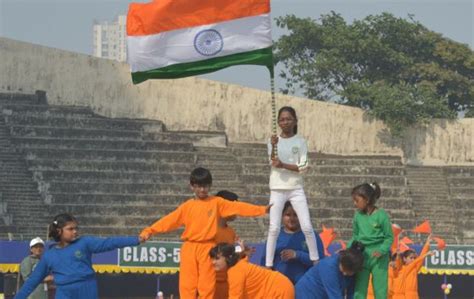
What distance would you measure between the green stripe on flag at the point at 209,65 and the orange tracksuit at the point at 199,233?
1755mm

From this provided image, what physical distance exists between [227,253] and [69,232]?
1.36 m

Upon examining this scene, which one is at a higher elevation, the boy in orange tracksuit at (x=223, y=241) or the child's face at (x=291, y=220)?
the child's face at (x=291, y=220)

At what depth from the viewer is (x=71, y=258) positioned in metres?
13.2

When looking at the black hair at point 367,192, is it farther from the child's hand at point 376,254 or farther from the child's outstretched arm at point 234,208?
the child's outstretched arm at point 234,208

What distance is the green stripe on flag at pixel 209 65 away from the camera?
592 inches

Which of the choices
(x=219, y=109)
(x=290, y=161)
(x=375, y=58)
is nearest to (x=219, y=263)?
(x=290, y=161)

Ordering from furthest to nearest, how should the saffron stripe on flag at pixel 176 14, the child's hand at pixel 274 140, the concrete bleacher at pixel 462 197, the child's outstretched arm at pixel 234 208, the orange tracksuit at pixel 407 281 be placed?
the concrete bleacher at pixel 462 197 < the orange tracksuit at pixel 407 281 < the saffron stripe on flag at pixel 176 14 < the child's hand at pixel 274 140 < the child's outstretched arm at pixel 234 208

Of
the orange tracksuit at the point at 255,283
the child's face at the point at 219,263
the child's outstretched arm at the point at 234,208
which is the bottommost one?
the orange tracksuit at the point at 255,283

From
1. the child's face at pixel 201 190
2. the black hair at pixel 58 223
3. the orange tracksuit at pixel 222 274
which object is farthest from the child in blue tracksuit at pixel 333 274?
the black hair at pixel 58 223

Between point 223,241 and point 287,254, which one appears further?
point 287,254

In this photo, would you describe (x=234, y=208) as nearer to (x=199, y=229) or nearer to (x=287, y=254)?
(x=199, y=229)

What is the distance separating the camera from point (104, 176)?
3909cm

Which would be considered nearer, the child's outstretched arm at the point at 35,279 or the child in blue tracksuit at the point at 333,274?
the child in blue tracksuit at the point at 333,274

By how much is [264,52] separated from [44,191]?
23325mm
